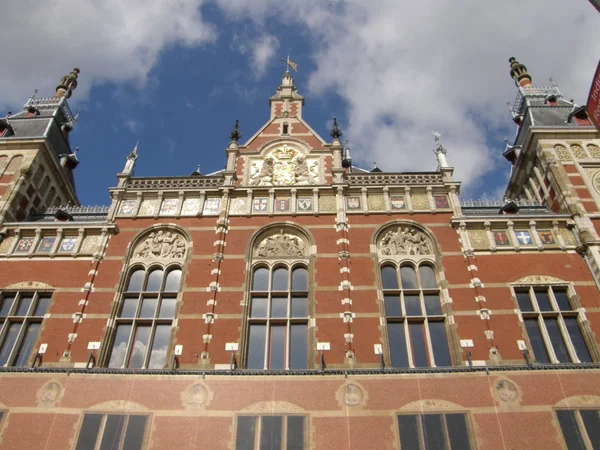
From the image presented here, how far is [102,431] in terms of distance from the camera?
13.7 metres

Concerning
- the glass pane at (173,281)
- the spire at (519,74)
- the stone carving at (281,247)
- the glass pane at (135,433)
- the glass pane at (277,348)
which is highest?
the spire at (519,74)

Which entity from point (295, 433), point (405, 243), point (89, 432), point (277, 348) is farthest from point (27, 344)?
point (405, 243)

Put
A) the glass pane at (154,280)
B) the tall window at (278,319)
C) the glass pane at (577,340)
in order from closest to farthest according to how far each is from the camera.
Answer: the glass pane at (577,340) → the tall window at (278,319) → the glass pane at (154,280)

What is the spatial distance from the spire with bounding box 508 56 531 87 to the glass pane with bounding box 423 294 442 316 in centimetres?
2091

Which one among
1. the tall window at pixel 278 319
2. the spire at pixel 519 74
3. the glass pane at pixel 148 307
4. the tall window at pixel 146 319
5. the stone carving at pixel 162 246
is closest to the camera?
the tall window at pixel 278 319

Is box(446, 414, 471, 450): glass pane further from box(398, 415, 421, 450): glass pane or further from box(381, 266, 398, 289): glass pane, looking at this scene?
box(381, 266, 398, 289): glass pane

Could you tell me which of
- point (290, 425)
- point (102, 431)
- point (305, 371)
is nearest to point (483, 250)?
point (305, 371)

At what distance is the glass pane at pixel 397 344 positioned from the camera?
1543 centimetres

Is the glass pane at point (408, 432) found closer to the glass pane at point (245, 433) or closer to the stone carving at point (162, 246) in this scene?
the glass pane at point (245, 433)

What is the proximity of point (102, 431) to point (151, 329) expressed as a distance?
3.72m

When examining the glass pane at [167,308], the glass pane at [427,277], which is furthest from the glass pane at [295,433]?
the glass pane at [427,277]

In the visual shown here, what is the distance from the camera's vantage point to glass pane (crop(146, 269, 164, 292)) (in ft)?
58.0

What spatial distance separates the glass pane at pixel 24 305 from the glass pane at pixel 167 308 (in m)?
4.92

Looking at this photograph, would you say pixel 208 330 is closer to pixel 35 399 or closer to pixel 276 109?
pixel 35 399
